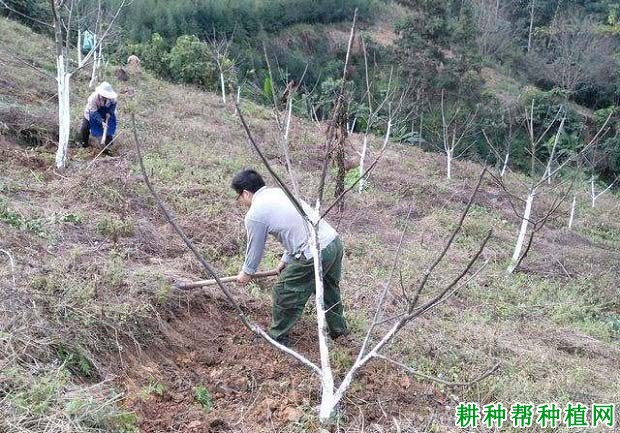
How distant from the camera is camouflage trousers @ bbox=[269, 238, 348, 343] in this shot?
10.8 ft

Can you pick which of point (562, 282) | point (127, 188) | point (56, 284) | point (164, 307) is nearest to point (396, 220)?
point (562, 282)

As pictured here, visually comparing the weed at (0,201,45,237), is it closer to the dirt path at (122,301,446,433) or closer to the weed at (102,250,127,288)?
the weed at (102,250,127,288)

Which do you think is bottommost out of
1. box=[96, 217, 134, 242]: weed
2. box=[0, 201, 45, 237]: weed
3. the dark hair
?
box=[96, 217, 134, 242]: weed

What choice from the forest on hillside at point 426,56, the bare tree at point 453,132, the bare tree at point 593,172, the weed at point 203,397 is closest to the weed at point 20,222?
the weed at point 203,397

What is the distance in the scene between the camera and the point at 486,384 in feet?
11.7

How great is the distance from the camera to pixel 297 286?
132 inches

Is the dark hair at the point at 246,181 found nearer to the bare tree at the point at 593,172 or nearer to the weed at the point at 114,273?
the weed at the point at 114,273

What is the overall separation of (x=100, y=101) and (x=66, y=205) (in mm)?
2133

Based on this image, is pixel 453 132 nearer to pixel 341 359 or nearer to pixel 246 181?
pixel 341 359

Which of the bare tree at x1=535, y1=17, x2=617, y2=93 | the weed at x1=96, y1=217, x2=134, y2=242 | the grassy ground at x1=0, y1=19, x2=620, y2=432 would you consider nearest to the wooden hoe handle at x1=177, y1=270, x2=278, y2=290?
the grassy ground at x1=0, y1=19, x2=620, y2=432

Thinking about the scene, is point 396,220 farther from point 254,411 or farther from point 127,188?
point 254,411

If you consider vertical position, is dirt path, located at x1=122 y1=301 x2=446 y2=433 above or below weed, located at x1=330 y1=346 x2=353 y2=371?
above

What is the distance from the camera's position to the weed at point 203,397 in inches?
115

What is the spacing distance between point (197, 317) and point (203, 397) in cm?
84
